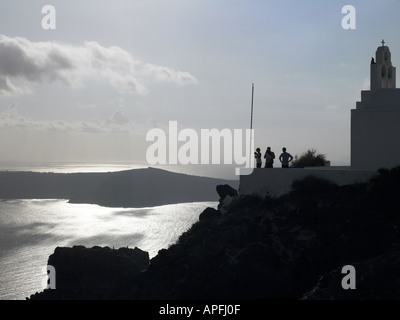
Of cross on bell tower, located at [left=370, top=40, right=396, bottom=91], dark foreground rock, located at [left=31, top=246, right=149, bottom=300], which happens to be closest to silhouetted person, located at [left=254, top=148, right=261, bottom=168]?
cross on bell tower, located at [left=370, top=40, right=396, bottom=91]

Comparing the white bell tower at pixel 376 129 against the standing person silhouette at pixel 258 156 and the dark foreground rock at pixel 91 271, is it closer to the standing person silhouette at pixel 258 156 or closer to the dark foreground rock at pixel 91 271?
the standing person silhouette at pixel 258 156

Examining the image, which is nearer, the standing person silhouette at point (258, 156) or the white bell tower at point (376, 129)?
the white bell tower at point (376, 129)

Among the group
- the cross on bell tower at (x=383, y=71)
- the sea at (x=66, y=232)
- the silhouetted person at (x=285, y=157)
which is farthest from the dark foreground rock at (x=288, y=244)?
the sea at (x=66, y=232)

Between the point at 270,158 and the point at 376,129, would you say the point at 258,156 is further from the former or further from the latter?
the point at 376,129

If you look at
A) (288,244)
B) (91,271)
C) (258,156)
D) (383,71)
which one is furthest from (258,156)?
(91,271)

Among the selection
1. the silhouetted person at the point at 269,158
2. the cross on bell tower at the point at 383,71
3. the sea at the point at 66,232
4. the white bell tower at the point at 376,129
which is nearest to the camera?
the white bell tower at the point at 376,129

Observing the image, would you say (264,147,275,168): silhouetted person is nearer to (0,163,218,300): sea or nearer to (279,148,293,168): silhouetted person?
(279,148,293,168): silhouetted person
